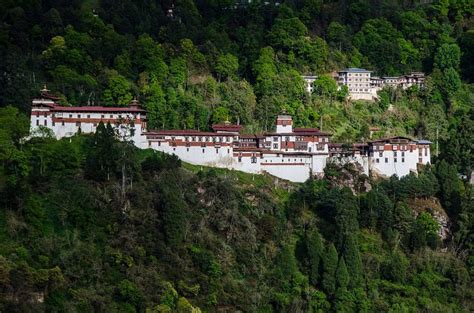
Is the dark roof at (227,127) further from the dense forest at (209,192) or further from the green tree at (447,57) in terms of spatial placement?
the green tree at (447,57)

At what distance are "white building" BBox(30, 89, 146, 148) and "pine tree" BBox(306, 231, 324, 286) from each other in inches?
683

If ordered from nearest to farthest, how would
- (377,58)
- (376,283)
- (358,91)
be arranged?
(376,283)
(358,91)
(377,58)

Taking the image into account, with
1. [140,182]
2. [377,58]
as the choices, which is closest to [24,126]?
[140,182]

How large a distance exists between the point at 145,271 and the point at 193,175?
11876mm

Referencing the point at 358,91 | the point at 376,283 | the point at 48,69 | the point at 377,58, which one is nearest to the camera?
the point at 376,283

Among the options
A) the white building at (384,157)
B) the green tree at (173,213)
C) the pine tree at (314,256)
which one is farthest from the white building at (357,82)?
the green tree at (173,213)

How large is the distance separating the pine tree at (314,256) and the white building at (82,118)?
57.0 ft

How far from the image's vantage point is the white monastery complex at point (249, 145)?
89.3 meters

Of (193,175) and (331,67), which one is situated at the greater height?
(331,67)

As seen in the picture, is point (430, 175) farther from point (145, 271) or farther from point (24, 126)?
point (24, 126)

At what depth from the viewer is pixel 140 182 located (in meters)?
84.1

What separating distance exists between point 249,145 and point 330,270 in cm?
1610

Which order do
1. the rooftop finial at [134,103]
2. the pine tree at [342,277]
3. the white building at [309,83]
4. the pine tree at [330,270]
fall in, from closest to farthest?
the pine tree at [342,277] → the pine tree at [330,270] → the rooftop finial at [134,103] → the white building at [309,83]

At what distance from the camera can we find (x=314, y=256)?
83688mm
